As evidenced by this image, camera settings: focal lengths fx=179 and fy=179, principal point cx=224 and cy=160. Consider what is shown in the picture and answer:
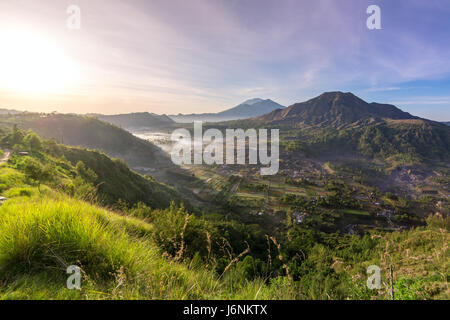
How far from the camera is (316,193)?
212 feet

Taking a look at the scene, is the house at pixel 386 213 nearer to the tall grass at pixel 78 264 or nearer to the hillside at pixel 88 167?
the hillside at pixel 88 167

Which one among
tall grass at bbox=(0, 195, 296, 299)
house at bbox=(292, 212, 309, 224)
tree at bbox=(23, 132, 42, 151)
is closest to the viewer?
tall grass at bbox=(0, 195, 296, 299)

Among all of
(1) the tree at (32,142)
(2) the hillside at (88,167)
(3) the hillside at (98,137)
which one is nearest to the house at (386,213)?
(2) the hillside at (88,167)

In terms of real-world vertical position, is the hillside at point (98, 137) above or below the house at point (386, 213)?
above

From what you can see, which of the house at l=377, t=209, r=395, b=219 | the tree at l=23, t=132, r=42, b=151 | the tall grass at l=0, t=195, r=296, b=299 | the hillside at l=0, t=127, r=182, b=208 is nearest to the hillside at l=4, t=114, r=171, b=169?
the hillside at l=0, t=127, r=182, b=208

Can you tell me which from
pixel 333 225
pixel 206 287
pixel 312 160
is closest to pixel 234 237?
pixel 206 287

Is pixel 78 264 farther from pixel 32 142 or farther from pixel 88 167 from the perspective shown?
pixel 32 142

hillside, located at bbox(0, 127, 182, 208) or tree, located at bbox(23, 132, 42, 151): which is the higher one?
tree, located at bbox(23, 132, 42, 151)

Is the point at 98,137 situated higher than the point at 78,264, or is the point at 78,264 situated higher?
the point at 98,137

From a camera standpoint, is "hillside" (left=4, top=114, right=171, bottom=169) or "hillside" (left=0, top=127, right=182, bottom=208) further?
"hillside" (left=4, top=114, right=171, bottom=169)

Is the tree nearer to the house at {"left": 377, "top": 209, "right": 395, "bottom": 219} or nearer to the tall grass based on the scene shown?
the tall grass

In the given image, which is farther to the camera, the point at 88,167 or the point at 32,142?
Answer: the point at 88,167

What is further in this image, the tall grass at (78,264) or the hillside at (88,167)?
the hillside at (88,167)

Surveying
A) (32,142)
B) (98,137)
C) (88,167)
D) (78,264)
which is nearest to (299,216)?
(88,167)
